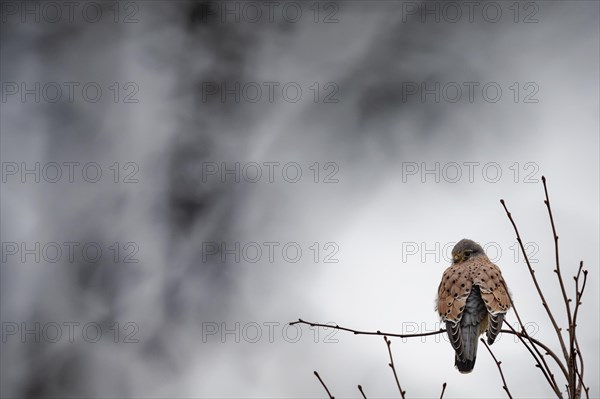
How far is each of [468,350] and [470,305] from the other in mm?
508

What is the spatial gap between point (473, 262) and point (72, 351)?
45.6 feet

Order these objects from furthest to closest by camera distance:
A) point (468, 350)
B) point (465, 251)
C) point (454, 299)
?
1. point (465, 251)
2. point (454, 299)
3. point (468, 350)

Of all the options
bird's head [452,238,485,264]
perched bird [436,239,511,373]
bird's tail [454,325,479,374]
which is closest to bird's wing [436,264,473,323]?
perched bird [436,239,511,373]

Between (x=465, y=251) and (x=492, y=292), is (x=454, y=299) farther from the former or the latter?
(x=465, y=251)

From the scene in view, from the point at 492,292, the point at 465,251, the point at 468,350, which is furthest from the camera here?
the point at 465,251

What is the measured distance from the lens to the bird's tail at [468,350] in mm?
4387

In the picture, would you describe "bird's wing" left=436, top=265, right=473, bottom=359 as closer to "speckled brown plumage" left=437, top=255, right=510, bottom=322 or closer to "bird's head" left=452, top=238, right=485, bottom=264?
"speckled brown plumage" left=437, top=255, right=510, bottom=322

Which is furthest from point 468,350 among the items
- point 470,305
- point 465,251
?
point 465,251

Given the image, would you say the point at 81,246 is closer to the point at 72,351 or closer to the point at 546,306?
the point at 72,351

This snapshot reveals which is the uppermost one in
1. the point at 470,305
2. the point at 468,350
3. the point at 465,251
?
the point at 465,251

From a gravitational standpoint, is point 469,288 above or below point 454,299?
above

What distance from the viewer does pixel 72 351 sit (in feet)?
56.4

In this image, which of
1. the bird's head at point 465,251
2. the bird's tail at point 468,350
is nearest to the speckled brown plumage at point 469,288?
the bird's tail at point 468,350

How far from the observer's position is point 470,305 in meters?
4.98
